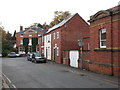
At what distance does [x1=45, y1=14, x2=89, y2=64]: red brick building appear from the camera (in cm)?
3156

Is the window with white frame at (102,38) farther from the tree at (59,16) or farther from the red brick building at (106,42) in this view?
the tree at (59,16)

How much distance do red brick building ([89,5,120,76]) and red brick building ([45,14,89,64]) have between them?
39.9 ft

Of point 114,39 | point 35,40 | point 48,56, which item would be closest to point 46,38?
point 48,56

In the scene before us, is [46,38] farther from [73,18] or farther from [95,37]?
[95,37]

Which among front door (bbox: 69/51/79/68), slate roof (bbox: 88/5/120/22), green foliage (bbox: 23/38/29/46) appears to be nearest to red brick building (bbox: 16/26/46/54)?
green foliage (bbox: 23/38/29/46)

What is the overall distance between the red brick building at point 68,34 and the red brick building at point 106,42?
39.9 feet

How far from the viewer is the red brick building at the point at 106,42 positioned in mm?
15789

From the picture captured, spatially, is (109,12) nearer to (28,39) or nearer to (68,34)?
(68,34)

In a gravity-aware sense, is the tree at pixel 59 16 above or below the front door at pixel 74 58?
above

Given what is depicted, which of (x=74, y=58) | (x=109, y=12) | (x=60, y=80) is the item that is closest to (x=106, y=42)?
(x=109, y=12)

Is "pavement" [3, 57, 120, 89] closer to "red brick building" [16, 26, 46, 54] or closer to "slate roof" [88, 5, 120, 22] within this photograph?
"slate roof" [88, 5, 120, 22]

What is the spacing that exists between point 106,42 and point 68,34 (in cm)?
1544

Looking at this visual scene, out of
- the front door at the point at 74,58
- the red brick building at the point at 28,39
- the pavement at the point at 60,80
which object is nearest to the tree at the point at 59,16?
the red brick building at the point at 28,39

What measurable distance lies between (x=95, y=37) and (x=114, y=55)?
3656mm
